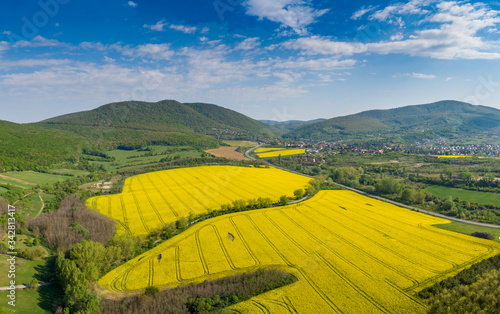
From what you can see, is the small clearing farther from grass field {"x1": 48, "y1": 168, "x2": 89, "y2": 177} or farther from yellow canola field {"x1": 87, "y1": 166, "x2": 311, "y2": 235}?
grass field {"x1": 48, "y1": 168, "x2": 89, "y2": 177}

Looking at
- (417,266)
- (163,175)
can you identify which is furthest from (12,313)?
(163,175)

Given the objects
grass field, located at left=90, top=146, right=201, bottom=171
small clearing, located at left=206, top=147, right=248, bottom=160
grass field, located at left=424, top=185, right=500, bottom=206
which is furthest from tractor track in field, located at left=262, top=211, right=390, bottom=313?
small clearing, located at left=206, top=147, right=248, bottom=160

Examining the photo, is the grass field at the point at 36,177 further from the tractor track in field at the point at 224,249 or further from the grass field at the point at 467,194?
the grass field at the point at 467,194

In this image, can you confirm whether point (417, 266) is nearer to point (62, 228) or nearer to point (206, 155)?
point (62, 228)

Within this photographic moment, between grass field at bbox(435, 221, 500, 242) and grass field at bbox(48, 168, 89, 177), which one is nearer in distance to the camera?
grass field at bbox(435, 221, 500, 242)

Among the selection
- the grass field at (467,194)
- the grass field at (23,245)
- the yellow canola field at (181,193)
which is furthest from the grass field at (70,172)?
the grass field at (467,194)

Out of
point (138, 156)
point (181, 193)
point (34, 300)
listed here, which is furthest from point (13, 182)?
point (138, 156)
